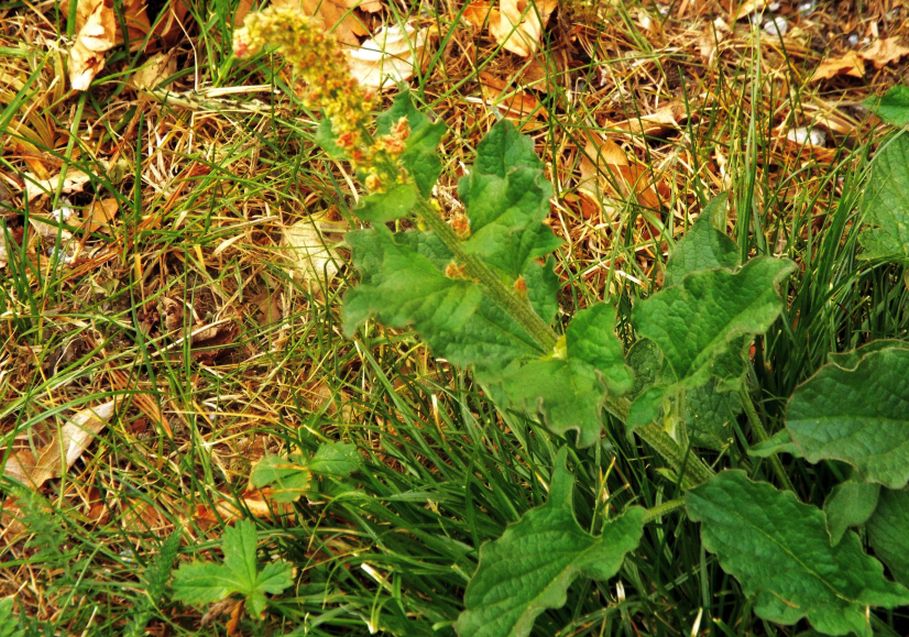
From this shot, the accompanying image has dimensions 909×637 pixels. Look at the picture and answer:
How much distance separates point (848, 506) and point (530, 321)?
69cm

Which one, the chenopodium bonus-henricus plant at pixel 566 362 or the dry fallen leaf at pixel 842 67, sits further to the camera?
the dry fallen leaf at pixel 842 67

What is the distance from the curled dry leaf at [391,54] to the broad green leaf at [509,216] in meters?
1.29

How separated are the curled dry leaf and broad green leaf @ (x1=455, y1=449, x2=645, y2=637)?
1.49m

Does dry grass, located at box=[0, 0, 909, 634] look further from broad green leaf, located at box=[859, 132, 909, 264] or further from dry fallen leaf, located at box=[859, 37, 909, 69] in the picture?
broad green leaf, located at box=[859, 132, 909, 264]

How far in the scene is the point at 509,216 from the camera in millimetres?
1523

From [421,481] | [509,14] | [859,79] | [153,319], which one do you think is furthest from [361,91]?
[859,79]

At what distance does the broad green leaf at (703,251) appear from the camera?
1.89 meters

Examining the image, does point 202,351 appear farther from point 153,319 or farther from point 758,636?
point 758,636

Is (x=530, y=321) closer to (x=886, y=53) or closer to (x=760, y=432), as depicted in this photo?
(x=760, y=432)

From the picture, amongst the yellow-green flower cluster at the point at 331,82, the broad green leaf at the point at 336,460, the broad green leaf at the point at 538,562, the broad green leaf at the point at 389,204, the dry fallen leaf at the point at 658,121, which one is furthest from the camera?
the dry fallen leaf at the point at 658,121

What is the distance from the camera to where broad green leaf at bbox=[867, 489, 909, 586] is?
69.6 inches

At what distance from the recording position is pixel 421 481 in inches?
83.7

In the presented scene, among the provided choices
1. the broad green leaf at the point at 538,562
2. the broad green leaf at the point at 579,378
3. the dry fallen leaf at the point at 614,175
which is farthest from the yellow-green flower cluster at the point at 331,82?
the dry fallen leaf at the point at 614,175

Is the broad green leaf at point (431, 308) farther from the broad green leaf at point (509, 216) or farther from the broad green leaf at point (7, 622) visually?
the broad green leaf at point (7, 622)
